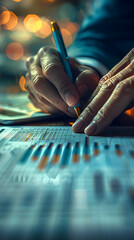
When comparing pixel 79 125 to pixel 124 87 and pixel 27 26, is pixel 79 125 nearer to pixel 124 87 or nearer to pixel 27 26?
pixel 124 87

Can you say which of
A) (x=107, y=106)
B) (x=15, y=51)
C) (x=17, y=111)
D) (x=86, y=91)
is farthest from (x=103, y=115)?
(x=15, y=51)

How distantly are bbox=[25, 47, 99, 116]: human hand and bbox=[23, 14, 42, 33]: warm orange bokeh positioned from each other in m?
0.65

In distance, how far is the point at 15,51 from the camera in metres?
1.13

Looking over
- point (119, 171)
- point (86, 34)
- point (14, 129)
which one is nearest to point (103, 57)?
point (86, 34)

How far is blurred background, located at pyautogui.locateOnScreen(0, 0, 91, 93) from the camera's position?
41.1 inches

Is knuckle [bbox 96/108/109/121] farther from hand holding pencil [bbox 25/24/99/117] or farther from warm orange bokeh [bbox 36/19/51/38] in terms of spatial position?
warm orange bokeh [bbox 36/19/51/38]

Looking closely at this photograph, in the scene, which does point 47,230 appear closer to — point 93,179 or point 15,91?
point 93,179

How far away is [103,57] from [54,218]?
21.9 inches

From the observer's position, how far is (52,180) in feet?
0.71

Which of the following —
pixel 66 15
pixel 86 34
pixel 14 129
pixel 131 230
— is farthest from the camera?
pixel 66 15

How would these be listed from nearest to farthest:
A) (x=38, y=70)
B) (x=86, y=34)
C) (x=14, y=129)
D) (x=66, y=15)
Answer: (x=14, y=129), (x=38, y=70), (x=86, y=34), (x=66, y=15)

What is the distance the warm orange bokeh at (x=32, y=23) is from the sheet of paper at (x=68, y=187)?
3.14ft

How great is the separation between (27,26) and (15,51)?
167 millimetres

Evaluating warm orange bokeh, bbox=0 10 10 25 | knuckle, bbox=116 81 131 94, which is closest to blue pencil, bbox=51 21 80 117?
knuckle, bbox=116 81 131 94
